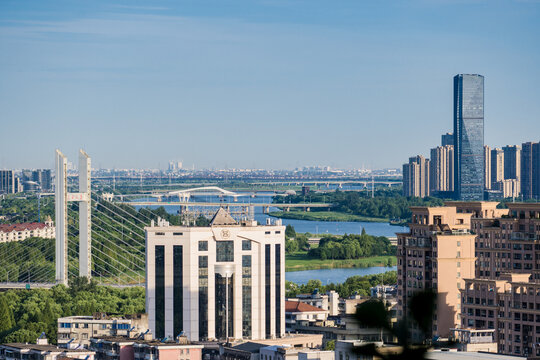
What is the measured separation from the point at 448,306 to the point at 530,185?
69.5 metres

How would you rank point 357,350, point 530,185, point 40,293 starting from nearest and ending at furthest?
point 357,350 → point 40,293 → point 530,185

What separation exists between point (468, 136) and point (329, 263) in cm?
5069

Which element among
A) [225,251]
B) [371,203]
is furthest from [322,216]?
[225,251]

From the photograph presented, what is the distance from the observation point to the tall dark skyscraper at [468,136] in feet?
304

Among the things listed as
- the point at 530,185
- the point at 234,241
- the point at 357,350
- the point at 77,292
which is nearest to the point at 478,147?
the point at 530,185

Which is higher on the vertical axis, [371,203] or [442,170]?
[442,170]

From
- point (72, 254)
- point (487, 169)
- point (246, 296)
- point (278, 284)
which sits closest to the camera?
point (246, 296)

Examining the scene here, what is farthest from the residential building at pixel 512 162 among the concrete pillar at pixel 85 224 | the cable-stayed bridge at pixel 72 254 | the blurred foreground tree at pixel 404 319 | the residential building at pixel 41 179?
the blurred foreground tree at pixel 404 319

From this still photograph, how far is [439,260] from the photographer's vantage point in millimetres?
18250

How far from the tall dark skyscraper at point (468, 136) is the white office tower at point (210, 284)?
237 ft

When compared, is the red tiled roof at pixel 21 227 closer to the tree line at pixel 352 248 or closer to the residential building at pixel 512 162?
the tree line at pixel 352 248

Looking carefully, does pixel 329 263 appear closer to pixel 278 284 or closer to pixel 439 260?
pixel 278 284

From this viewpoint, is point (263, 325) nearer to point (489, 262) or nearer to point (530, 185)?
point (489, 262)

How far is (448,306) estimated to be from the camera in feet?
59.7
